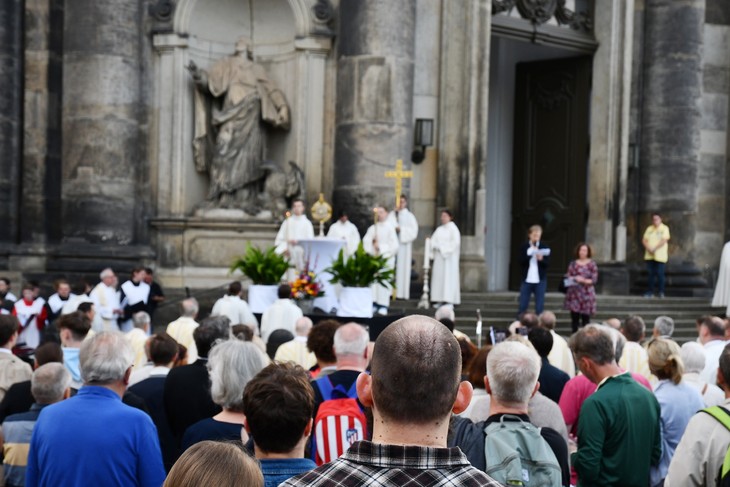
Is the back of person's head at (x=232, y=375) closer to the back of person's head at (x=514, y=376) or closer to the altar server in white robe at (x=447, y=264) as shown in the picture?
the back of person's head at (x=514, y=376)

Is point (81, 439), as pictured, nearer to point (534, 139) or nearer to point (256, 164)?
point (256, 164)

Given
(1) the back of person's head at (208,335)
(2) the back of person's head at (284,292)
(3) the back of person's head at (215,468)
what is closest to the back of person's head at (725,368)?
(3) the back of person's head at (215,468)

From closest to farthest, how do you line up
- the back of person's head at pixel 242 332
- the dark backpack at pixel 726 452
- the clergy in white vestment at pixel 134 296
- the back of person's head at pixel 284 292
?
1. the dark backpack at pixel 726 452
2. the back of person's head at pixel 242 332
3. the back of person's head at pixel 284 292
4. the clergy in white vestment at pixel 134 296

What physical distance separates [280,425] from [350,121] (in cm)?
1388

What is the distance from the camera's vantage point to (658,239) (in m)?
19.1

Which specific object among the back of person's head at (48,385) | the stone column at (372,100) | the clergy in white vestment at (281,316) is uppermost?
the stone column at (372,100)

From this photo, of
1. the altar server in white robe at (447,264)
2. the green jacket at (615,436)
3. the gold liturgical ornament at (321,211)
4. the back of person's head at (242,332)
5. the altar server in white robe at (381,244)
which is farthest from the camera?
the altar server in white robe at (447,264)

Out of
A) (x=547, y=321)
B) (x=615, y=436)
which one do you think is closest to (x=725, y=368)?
(x=615, y=436)

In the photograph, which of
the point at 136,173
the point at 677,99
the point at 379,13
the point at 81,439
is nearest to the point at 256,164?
the point at 136,173

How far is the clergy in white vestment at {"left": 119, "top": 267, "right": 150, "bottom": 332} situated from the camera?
1498cm

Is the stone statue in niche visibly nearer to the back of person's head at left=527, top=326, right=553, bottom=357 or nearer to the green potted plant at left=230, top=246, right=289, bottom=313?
the green potted plant at left=230, top=246, right=289, bottom=313

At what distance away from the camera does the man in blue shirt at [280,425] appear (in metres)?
3.48

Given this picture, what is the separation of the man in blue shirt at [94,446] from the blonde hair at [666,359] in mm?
3040

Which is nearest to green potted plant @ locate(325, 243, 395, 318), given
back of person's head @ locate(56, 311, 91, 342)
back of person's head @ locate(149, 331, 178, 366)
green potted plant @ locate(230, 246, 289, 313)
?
green potted plant @ locate(230, 246, 289, 313)
